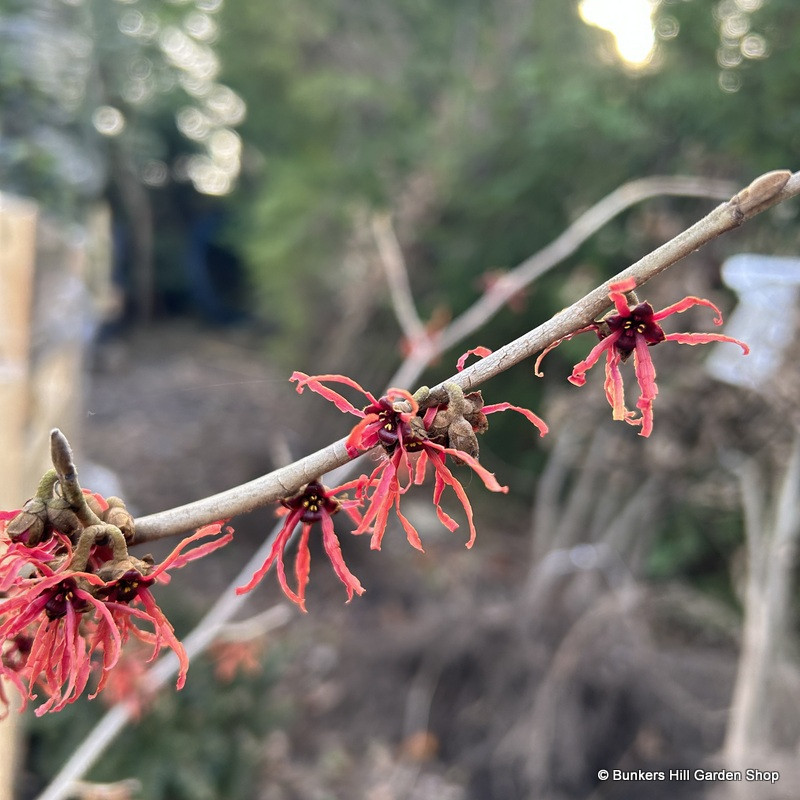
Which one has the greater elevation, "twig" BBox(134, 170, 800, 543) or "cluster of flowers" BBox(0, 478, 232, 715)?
"twig" BBox(134, 170, 800, 543)

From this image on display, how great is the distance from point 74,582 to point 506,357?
257 millimetres

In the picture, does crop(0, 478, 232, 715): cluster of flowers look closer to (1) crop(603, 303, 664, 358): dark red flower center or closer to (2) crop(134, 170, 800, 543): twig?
(2) crop(134, 170, 800, 543): twig

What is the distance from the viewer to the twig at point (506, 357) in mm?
372

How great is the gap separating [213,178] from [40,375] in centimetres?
683

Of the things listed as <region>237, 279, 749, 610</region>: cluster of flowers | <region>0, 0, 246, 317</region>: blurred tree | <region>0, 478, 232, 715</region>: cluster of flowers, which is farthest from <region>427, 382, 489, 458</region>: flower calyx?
<region>0, 0, 246, 317</region>: blurred tree

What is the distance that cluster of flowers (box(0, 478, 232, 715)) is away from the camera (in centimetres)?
37

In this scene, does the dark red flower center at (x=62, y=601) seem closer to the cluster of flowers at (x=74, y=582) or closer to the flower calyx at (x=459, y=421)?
the cluster of flowers at (x=74, y=582)

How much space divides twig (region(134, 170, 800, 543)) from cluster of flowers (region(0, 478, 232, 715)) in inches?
0.5

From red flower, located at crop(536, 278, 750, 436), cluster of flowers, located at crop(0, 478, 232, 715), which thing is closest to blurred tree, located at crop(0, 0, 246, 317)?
cluster of flowers, located at crop(0, 478, 232, 715)

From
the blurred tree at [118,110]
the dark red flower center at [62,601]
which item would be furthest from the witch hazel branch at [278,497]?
the blurred tree at [118,110]

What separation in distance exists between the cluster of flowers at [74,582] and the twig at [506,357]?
1cm

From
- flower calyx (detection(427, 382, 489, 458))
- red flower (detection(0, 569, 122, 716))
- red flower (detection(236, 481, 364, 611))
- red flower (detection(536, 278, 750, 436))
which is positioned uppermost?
red flower (detection(536, 278, 750, 436))

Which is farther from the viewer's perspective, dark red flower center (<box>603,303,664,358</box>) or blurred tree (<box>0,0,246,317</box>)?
blurred tree (<box>0,0,246,317</box>)

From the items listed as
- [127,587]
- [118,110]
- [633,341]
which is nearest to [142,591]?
[127,587]
